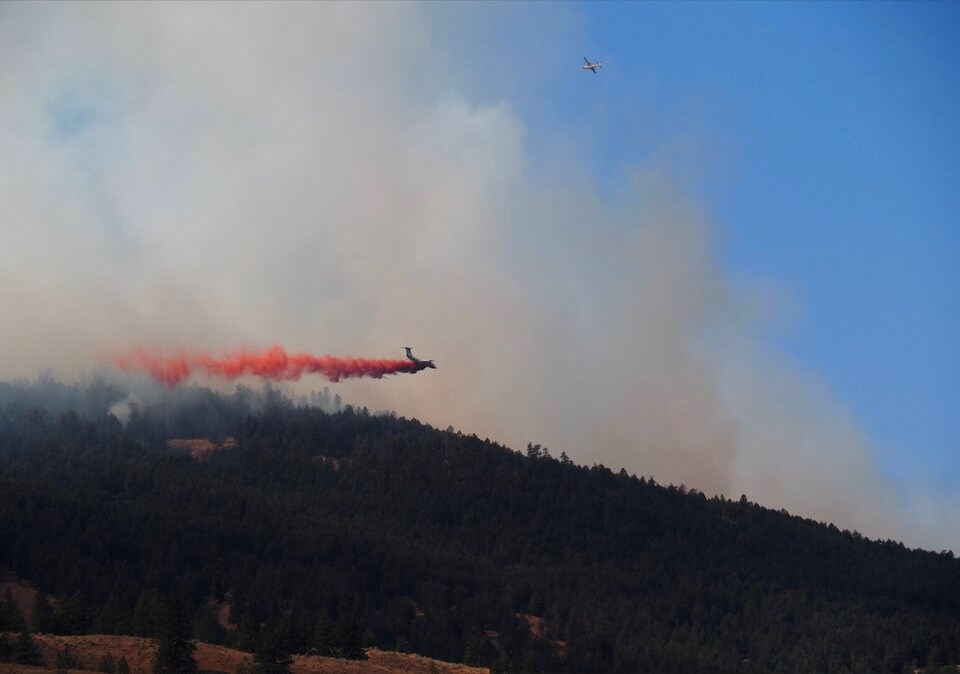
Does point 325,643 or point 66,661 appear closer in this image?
point 66,661

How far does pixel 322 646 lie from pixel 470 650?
30.8 meters

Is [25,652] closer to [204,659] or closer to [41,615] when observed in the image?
[204,659]

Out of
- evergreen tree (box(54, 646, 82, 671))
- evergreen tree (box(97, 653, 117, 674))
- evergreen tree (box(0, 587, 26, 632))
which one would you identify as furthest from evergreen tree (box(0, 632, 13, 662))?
evergreen tree (box(0, 587, 26, 632))

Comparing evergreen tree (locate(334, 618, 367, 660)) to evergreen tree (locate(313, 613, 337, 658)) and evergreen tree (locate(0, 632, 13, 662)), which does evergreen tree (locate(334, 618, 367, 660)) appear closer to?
evergreen tree (locate(313, 613, 337, 658))

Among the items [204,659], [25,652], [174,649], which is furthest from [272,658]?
[25,652]

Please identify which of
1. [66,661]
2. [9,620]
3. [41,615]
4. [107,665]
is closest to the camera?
[66,661]

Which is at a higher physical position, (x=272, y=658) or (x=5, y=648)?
(x=272, y=658)

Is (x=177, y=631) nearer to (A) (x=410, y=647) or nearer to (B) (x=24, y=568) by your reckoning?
(A) (x=410, y=647)

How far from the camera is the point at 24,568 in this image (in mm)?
198375

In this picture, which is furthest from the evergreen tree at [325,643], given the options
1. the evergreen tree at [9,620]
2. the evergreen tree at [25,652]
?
the evergreen tree at [25,652]

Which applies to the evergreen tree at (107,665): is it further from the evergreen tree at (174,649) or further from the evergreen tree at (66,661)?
the evergreen tree at (174,649)

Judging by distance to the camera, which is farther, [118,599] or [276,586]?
[276,586]

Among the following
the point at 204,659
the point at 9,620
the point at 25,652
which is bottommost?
the point at 25,652

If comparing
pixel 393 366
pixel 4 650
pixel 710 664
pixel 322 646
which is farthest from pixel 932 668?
pixel 4 650
